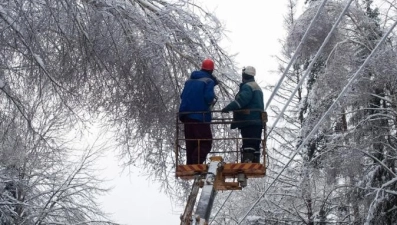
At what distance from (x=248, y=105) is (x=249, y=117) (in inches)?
5.1

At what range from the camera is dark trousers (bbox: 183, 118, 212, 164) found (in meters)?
6.72

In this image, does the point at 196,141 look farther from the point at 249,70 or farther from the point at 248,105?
the point at 249,70

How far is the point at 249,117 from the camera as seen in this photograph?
22.4 feet

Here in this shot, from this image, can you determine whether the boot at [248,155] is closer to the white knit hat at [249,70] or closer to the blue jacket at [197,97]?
the blue jacket at [197,97]

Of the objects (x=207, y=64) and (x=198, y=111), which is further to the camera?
(x=207, y=64)

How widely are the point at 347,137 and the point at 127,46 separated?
1148 cm

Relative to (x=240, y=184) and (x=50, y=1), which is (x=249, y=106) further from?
(x=50, y=1)

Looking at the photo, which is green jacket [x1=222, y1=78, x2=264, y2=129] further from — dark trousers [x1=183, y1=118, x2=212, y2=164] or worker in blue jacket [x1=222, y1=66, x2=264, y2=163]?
dark trousers [x1=183, y1=118, x2=212, y2=164]

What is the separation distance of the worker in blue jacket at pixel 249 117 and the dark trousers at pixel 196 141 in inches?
13.0

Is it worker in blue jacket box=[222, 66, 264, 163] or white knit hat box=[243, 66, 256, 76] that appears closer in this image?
worker in blue jacket box=[222, 66, 264, 163]

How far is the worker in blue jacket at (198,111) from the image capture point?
6637mm

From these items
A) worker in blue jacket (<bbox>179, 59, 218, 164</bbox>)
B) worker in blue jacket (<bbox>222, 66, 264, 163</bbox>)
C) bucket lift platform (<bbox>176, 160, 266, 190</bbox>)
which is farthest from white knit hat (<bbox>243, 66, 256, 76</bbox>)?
bucket lift platform (<bbox>176, 160, 266, 190</bbox>)

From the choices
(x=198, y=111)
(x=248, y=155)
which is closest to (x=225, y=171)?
(x=248, y=155)

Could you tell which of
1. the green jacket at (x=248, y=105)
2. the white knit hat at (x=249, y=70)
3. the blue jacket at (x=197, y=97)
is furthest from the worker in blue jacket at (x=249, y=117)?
the blue jacket at (x=197, y=97)
